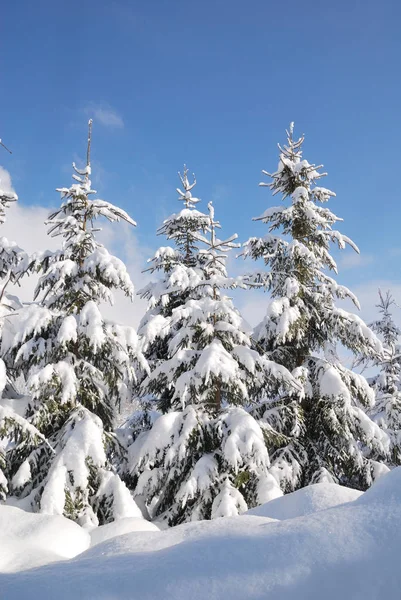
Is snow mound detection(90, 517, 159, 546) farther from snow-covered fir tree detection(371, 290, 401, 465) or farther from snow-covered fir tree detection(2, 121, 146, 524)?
snow-covered fir tree detection(371, 290, 401, 465)

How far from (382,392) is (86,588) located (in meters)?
18.0

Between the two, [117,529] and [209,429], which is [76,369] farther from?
[117,529]

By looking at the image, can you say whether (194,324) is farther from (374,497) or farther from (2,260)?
(374,497)

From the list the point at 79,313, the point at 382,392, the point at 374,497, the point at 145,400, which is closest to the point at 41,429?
the point at 79,313

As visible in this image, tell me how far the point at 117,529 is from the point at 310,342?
877 cm

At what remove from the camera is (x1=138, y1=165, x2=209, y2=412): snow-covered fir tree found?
40.0 ft

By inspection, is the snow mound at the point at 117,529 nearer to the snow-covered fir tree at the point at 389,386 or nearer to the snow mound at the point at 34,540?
the snow mound at the point at 34,540


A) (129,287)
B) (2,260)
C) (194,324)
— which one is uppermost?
(2,260)

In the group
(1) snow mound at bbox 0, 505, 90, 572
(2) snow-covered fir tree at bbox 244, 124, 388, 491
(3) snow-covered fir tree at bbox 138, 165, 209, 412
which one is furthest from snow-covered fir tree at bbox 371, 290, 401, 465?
(1) snow mound at bbox 0, 505, 90, 572

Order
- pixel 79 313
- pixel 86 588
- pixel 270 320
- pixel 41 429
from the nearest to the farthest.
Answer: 1. pixel 86 588
2. pixel 41 429
3. pixel 79 313
4. pixel 270 320

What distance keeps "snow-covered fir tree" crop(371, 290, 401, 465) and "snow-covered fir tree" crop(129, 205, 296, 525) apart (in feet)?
19.9

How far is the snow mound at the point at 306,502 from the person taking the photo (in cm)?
436

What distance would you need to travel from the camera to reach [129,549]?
10.8 feet

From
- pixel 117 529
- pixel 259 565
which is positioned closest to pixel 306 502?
pixel 259 565
